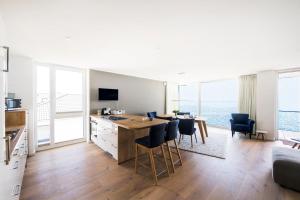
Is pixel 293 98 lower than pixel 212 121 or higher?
higher

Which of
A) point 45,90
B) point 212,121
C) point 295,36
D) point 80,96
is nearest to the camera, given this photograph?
point 295,36

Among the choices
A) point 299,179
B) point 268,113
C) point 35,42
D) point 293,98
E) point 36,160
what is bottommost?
point 36,160

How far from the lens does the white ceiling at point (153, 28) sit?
146cm

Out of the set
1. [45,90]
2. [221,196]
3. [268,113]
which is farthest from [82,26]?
[268,113]

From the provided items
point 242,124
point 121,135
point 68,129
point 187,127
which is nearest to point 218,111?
point 242,124

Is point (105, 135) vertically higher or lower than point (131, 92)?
lower

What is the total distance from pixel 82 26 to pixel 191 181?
290 cm

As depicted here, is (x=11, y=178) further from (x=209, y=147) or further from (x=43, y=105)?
(x=209, y=147)

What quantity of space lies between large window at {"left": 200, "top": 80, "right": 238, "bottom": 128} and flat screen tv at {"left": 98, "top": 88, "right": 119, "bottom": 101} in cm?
430

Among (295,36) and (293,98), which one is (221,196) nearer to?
(295,36)

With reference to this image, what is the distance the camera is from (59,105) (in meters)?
3.94

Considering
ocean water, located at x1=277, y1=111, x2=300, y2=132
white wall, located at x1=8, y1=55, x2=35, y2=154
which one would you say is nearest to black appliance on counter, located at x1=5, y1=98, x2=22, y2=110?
white wall, located at x1=8, y1=55, x2=35, y2=154

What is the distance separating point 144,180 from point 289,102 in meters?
5.93

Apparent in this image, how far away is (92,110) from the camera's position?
4379mm
